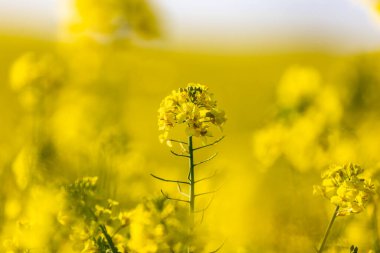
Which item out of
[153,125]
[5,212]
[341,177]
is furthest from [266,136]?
[153,125]

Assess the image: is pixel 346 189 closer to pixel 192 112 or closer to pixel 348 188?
pixel 348 188

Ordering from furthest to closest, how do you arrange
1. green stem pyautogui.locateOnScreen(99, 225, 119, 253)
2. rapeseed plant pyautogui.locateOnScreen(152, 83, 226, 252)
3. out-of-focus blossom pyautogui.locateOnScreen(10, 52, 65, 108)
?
out-of-focus blossom pyautogui.locateOnScreen(10, 52, 65, 108)
rapeseed plant pyautogui.locateOnScreen(152, 83, 226, 252)
green stem pyautogui.locateOnScreen(99, 225, 119, 253)

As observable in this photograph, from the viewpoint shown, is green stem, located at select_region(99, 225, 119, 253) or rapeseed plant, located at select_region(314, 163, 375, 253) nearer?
green stem, located at select_region(99, 225, 119, 253)

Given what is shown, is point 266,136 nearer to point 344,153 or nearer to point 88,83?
point 344,153

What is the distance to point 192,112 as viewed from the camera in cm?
297

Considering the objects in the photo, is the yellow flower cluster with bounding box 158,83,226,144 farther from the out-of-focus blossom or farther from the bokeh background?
the out-of-focus blossom

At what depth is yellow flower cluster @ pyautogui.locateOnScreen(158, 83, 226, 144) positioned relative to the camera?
293 cm

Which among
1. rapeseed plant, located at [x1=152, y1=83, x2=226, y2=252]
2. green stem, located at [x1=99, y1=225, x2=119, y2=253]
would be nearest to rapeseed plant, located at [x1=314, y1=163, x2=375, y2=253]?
rapeseed plant, located at [x1=152, y1=83, x2=226, y2=252]

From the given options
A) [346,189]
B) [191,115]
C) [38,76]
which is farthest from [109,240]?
[38,76]

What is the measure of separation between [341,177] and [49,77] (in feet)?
12.6

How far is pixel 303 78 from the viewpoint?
6.17 metres

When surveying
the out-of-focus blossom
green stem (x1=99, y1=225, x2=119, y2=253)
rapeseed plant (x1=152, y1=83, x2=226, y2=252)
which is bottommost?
green stem (x1=99, y1=225, x2=119, y2=253)

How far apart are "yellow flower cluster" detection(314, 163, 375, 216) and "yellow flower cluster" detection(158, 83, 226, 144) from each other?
1.79 ft

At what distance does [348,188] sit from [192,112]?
73 centimetres
